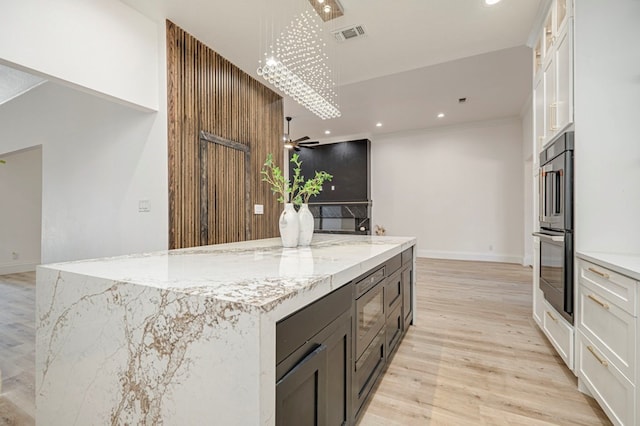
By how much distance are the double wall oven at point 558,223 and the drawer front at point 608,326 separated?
0.14 meters

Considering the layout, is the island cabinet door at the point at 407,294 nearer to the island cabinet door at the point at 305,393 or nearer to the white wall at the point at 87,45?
the island cabinet door at the point at 305,393

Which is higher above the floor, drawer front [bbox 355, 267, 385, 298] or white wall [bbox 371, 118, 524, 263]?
white wall [bbox 371, 118, 524, 263]

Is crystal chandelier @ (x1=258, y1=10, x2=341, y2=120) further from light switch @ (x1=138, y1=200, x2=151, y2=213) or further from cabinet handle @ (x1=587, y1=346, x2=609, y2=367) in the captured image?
cabinet handle @ (x1=587, y1=346, x2=609, y2=367)

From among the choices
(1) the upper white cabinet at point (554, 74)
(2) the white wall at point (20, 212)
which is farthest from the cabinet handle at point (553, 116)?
(2) the white wall at point (20, 212)

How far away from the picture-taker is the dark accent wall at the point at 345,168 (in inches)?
309

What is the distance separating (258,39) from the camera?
3.04 metres

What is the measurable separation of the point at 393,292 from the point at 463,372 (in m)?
0.71

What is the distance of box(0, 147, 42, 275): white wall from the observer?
5637 mm

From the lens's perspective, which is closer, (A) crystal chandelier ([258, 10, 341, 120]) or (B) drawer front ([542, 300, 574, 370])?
(B) drawer front ([542, 300, 574, 370])

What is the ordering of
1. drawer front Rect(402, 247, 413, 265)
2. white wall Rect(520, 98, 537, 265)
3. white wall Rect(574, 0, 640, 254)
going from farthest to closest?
white wall Rect(520, 98, 537, 265)
drawer front Rect(402, 247, 413, 265)
white wall Rect(574, 0, 640, 254)

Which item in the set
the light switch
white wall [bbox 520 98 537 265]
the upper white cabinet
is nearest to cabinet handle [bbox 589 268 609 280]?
the upper white cabinet

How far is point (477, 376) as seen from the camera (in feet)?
6.63

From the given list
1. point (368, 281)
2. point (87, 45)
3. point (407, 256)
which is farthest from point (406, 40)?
point (87, 45)

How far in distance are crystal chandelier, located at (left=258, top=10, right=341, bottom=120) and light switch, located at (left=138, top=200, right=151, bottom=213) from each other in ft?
5.30
